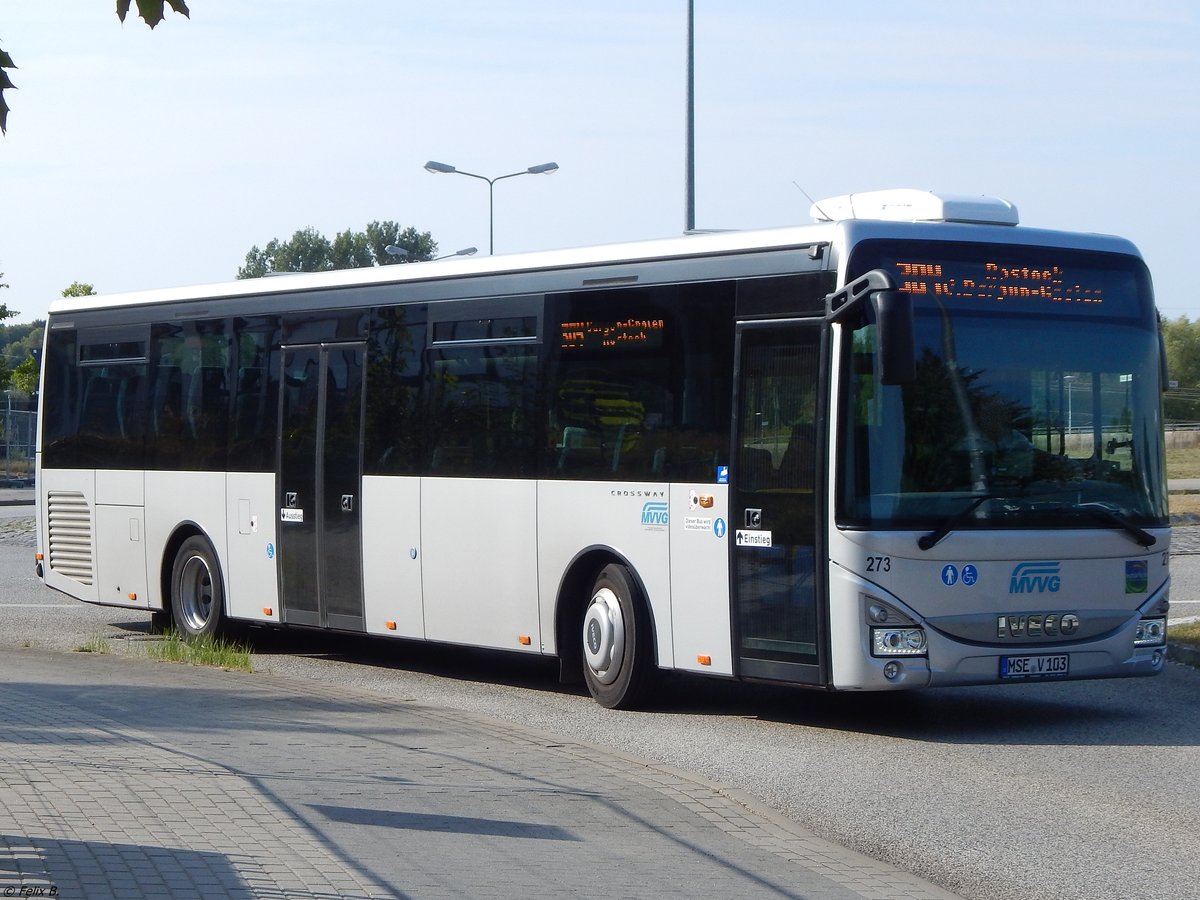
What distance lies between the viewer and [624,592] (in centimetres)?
1209

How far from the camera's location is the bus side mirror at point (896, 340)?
33.3 feet

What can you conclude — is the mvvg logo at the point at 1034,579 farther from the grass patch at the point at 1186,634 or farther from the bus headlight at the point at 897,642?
the grass patch at the point at 1186,634

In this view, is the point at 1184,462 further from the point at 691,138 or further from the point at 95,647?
the point at 95,647

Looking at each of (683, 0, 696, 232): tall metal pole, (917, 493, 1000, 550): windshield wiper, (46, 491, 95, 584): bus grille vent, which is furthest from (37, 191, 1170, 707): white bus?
(683, 0, 696, 232): tall metal pole

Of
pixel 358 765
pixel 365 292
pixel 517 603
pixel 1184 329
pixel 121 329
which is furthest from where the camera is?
pixel 1184 329

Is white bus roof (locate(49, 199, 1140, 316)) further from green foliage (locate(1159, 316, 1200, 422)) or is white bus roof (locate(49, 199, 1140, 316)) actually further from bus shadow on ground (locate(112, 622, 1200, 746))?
green foliage (locate(1159, 316, 1200, 422))

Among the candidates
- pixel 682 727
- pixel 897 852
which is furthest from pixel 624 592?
pixel 897 852

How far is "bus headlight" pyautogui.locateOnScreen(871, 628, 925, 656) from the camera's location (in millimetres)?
10492

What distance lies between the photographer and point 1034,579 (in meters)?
10.8

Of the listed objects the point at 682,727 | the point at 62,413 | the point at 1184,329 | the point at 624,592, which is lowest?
the point at 682,727

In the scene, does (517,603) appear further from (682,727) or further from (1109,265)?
(1109,265)

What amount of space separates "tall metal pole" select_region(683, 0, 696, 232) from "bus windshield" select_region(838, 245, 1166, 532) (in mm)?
12945

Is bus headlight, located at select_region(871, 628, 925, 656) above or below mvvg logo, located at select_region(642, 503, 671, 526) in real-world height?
below

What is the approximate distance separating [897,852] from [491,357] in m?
6.42
